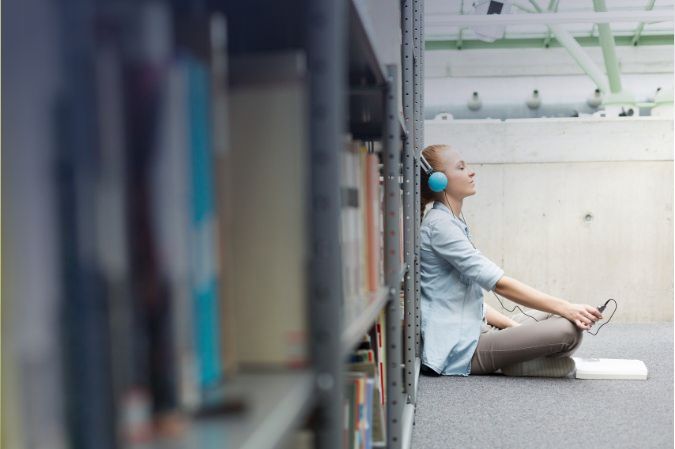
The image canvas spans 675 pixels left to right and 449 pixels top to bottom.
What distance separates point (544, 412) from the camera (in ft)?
7.72

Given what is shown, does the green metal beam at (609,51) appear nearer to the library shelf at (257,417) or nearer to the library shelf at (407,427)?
the library shelf at (407,427)

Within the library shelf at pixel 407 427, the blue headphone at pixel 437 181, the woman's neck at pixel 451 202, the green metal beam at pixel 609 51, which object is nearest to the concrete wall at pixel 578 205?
the green metal beam at pixel 609 51

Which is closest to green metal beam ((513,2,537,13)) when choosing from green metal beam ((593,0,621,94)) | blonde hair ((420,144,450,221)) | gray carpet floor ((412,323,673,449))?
green metal beam ((593,0,621,94))

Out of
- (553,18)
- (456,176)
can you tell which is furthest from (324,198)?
(553,18)

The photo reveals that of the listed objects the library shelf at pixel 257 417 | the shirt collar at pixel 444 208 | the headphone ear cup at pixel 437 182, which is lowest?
the library shelf at pixel 257 417

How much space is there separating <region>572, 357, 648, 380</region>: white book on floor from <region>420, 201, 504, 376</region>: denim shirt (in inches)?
19.7

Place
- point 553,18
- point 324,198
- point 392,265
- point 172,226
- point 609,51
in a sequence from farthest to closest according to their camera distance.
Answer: point 609,51 < point 553,18 < point 392,265 < point 324,198 < point 172,226

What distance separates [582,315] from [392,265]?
1523mm

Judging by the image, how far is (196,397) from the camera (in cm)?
44

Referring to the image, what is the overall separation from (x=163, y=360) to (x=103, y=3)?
0.67 feet

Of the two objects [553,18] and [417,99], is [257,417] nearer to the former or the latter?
[417,99]

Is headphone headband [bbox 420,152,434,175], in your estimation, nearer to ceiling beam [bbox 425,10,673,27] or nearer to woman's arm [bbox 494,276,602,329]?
woman's arm [bbox 494,276,602,329]

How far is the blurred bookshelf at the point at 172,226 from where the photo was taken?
1.15 ft

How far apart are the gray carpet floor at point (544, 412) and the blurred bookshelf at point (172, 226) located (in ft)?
5.12
